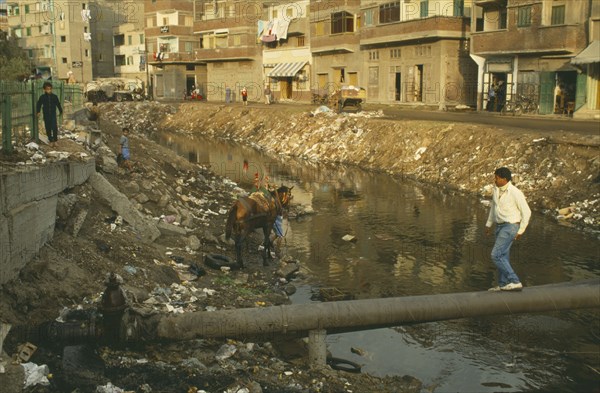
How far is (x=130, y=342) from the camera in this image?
8062 millimetres

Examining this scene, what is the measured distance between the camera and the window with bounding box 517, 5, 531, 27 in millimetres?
35906

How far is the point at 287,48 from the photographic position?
65.1 metres

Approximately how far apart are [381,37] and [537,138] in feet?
86.5

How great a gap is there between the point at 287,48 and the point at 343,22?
11.4m

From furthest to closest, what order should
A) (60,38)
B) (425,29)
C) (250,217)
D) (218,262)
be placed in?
(60,38) < (425,29) < (250,217) < (218,262)

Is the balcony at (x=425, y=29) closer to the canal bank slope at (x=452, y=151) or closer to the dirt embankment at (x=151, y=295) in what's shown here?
the canal bank slope at (x=452, y=151)

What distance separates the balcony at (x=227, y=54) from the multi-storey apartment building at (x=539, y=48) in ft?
112

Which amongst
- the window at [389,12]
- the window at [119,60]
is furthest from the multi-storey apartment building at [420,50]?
the window at [119,60]

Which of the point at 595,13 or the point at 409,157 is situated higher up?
the point at 595,13

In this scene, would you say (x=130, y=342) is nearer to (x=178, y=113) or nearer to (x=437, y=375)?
(x=437, y=375)

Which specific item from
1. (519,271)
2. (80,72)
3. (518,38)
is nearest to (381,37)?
(518,38)

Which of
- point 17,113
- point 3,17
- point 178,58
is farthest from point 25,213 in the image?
point 3,17

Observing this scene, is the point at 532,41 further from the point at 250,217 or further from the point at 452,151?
the point at 250,217

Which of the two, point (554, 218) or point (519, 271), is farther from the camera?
point (554, 218)
